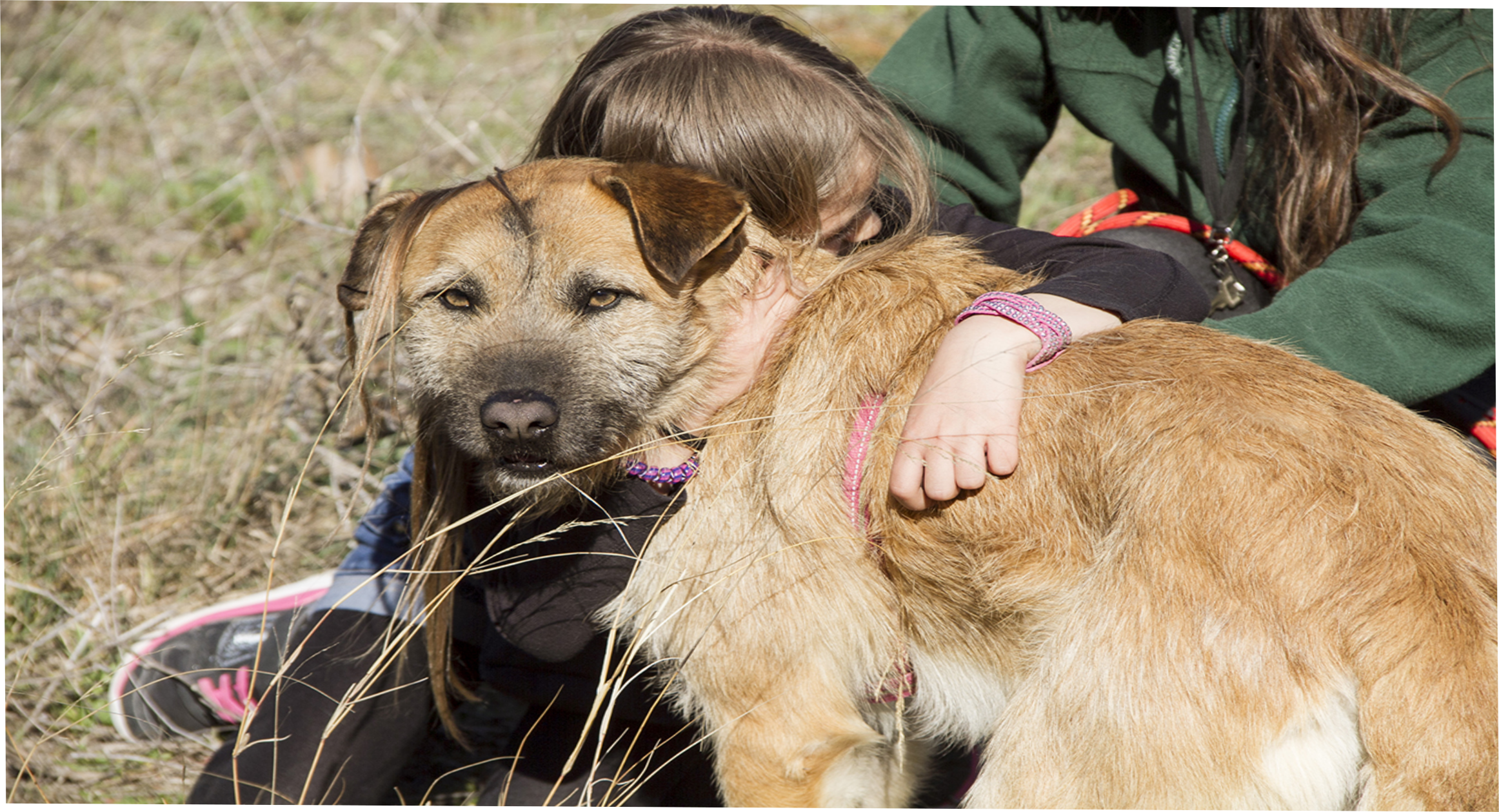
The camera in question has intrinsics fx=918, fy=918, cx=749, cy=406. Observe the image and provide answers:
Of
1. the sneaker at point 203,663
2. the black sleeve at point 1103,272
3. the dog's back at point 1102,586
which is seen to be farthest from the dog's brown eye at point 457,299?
the sneaker at point 203,663

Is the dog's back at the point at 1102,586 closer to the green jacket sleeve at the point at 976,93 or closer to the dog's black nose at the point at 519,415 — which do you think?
the dog's black nose at the point at 519,415

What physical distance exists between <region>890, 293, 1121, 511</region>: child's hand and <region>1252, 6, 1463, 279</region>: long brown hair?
131 cm

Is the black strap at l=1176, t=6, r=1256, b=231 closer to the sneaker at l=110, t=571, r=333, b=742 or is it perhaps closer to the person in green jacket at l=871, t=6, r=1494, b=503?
the person in green jacket at l=871, t=6, r=1494, b=503

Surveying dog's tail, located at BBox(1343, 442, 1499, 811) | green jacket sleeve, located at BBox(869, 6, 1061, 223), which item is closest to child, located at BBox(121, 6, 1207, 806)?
green jacket sleeve, located at BBox(869, 6, 1061, 223)

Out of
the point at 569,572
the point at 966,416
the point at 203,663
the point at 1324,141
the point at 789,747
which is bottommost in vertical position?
the point at 203,663

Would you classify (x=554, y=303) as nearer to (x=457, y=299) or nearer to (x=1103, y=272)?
(x=457, y=299)

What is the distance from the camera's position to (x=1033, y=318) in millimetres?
2105

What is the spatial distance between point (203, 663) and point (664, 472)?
83.6 inches

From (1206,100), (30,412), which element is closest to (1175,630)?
(1206,100)

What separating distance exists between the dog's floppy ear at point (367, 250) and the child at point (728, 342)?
51 centimetres

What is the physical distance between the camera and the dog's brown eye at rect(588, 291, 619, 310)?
227 centimetres

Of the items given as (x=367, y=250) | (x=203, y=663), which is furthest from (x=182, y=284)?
(x=367, y=250)

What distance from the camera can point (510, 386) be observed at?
6.95 ft

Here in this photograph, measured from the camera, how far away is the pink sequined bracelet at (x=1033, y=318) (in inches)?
82.7
